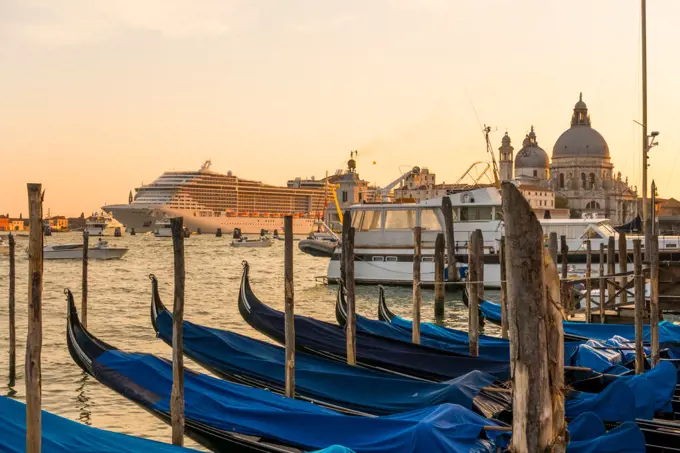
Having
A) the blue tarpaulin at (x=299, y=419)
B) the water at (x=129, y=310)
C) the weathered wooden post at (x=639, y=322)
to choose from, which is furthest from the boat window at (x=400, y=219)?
the blue tarpaulin at (x=299, y=419)

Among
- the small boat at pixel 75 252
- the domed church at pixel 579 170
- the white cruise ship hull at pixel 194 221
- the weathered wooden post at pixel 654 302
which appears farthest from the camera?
the domed church at pixel 579 170

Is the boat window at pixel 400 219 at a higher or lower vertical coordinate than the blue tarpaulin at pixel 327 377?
higher

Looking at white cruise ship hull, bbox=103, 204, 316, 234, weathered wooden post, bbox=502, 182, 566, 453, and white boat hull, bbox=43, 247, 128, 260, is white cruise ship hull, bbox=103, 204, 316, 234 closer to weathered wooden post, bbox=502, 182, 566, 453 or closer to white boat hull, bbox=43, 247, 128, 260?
white boat hull, bbox=43, 247, 128, 260

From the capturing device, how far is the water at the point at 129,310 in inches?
397

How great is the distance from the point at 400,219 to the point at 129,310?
839 cm

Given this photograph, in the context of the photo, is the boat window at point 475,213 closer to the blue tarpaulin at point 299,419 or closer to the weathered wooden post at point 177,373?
the blue tarpaulin at point 299,419

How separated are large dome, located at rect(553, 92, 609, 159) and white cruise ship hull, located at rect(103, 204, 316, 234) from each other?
29.6m

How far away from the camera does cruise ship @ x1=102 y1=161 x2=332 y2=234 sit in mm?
94312

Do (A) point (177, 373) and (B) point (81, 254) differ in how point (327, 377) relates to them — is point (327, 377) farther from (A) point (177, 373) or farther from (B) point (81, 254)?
(B) point (81, 254)

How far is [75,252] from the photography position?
43.0 m

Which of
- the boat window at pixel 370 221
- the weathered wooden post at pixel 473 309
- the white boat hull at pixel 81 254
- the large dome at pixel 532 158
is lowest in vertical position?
the white boat hull at pixel 81 254

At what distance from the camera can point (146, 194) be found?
97250 mm

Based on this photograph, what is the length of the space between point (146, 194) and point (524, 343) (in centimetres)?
9545

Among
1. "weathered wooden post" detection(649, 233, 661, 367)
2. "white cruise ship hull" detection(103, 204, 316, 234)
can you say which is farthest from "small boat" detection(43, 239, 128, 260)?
"white cruise ship hull" detection(103, 204, 316, 234)
